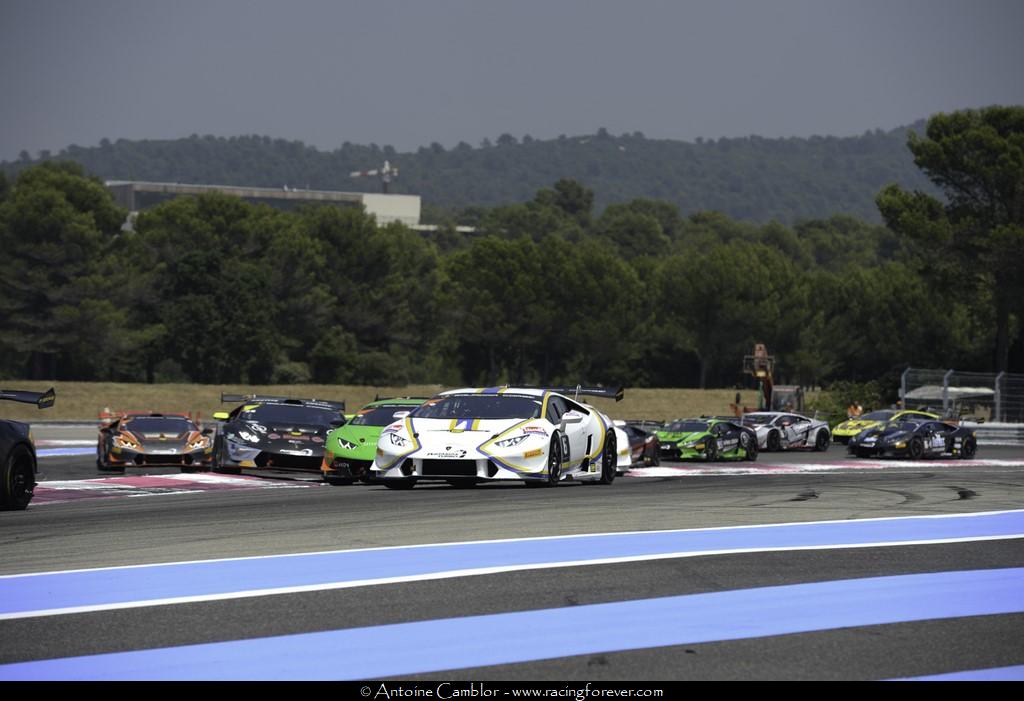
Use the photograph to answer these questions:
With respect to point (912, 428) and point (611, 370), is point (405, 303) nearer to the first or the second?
point (611, 370)

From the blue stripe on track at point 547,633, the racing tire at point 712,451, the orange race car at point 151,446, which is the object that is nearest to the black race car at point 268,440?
the orange race car at point 151,446

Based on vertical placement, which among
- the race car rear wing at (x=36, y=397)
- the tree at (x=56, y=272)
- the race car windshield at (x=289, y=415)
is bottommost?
the race car windshield at (x=289, y=415)

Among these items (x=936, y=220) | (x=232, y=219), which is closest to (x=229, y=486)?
(x=936, y=220)

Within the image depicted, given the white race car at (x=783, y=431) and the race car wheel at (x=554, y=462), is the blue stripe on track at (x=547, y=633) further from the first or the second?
the white race car at (x=783, y=431)

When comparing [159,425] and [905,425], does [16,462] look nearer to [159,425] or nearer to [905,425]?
[159,425]

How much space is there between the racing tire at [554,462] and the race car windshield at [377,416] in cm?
320

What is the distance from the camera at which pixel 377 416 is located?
2033 centimetres

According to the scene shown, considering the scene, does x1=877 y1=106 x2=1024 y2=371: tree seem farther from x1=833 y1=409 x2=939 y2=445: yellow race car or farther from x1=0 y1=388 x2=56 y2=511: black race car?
x1=0 y1=388 x2=56 y2=511: black race car

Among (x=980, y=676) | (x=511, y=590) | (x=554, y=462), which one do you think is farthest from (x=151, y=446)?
(x=980, y=676)

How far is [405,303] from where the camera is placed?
85688 millimetres

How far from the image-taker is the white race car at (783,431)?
127ft

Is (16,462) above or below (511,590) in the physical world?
above

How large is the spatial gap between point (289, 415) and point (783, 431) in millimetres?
19851

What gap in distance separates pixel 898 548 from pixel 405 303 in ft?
247
